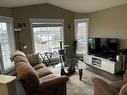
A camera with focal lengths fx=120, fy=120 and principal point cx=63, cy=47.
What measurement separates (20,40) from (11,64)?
0.97 m

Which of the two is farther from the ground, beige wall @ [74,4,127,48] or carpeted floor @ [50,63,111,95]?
beige wall @ [74,4,127,48]

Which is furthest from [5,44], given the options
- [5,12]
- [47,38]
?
[47,38]

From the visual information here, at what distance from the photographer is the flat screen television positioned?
4.31 metres

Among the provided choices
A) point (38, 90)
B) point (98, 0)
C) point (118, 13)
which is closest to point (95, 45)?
point (118, 13)

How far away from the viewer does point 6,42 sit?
424 centimetres

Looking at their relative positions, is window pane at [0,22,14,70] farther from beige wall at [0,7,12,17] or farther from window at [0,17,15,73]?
beige wall at [0,7,12,17]

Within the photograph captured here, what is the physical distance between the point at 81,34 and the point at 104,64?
82.0 inches

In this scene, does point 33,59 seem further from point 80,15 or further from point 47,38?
point 80,15

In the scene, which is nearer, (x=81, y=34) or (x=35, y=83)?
(x=35, y=83)

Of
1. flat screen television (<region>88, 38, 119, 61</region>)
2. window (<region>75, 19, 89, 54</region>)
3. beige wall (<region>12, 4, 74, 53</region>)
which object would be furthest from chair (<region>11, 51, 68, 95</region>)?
window (<region>75, 19, 89, 54</region>)

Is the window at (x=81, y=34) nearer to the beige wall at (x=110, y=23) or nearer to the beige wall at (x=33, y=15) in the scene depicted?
the beige wall at (x=110, y=23)

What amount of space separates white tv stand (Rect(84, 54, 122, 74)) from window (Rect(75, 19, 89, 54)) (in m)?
0.85

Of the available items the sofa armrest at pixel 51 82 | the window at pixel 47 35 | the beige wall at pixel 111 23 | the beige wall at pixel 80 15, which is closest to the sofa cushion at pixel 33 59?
the window at pixel 47 35

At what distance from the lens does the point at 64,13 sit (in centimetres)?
571
